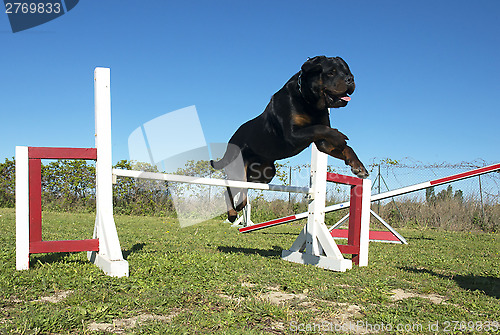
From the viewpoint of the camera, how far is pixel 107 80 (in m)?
3.15

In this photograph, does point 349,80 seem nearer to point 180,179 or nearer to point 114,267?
point 180,179

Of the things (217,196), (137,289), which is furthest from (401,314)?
(217,196)

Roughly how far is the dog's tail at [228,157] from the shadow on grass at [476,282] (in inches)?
72.6

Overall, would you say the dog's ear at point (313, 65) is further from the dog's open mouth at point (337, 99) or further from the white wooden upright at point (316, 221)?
the white wooden upright at point (316, 221)

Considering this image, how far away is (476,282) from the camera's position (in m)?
3.23

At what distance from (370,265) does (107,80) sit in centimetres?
283

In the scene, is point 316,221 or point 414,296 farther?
point 316,221

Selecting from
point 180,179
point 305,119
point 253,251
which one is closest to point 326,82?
point 305,119

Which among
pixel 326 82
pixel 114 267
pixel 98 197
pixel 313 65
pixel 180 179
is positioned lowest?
pixel 114 267

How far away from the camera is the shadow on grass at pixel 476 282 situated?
9.62 ft

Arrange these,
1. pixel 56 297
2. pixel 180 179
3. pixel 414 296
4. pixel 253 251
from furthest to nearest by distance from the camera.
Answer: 1. pixel 253 251
2. pixel 180 179
3. pixel 414 296
4. pixel 56 297

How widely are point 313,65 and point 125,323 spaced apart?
1.92m

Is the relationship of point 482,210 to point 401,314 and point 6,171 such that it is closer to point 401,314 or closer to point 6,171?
point 401,314

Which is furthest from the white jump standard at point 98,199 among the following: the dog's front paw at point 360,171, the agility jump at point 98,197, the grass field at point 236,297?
the dog's front paw at point 360,171
